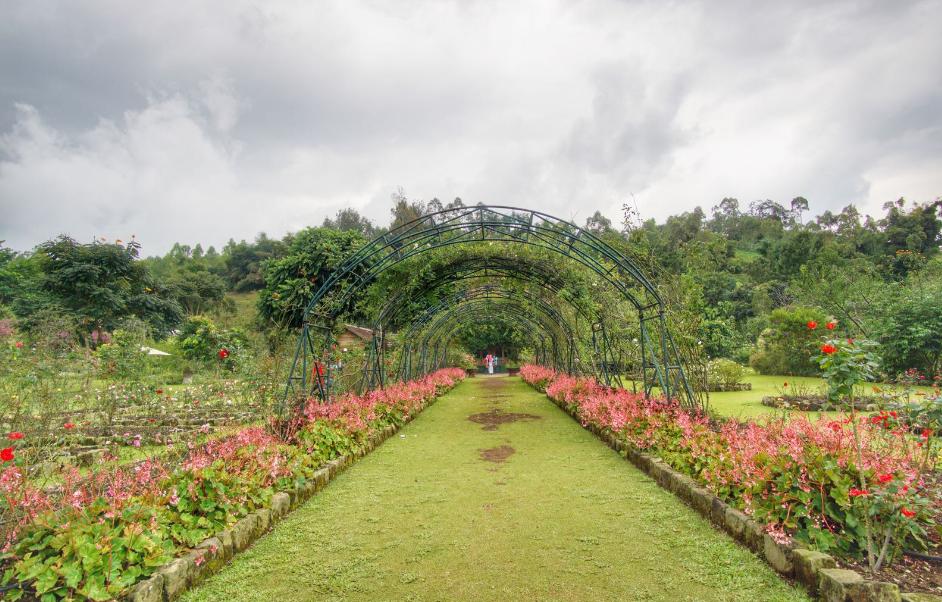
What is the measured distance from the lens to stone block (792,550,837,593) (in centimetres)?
251

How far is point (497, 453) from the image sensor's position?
21.0 feet

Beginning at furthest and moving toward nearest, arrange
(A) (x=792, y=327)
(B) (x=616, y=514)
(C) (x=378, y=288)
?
1. (A) (x=792, y=327)
2. (C) (x=378, y=288)
3. (B) (x=616, y=514)

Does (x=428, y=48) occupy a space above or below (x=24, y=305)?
above

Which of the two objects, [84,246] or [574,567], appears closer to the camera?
[574,567]

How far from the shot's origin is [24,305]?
779 inches

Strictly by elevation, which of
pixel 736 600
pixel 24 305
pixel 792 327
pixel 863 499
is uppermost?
pixel 24 305

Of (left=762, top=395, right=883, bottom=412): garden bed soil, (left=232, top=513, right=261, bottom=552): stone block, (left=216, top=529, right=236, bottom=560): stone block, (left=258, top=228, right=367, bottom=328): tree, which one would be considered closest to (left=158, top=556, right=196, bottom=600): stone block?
(left=216, top=529, right=236, bottom=560): stone block

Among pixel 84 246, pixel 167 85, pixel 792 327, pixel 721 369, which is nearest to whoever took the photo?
pixel 167 85

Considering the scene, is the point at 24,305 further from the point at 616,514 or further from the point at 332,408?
the point at 616,514

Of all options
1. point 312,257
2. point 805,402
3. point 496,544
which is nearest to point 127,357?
point 312,257

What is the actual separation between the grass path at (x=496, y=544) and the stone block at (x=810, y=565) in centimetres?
8

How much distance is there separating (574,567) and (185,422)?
7.67 m

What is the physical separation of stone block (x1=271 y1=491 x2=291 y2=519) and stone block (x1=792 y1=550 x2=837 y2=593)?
3579 millimetres

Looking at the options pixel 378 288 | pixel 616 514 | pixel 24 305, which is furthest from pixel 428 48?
pixel 24 305
